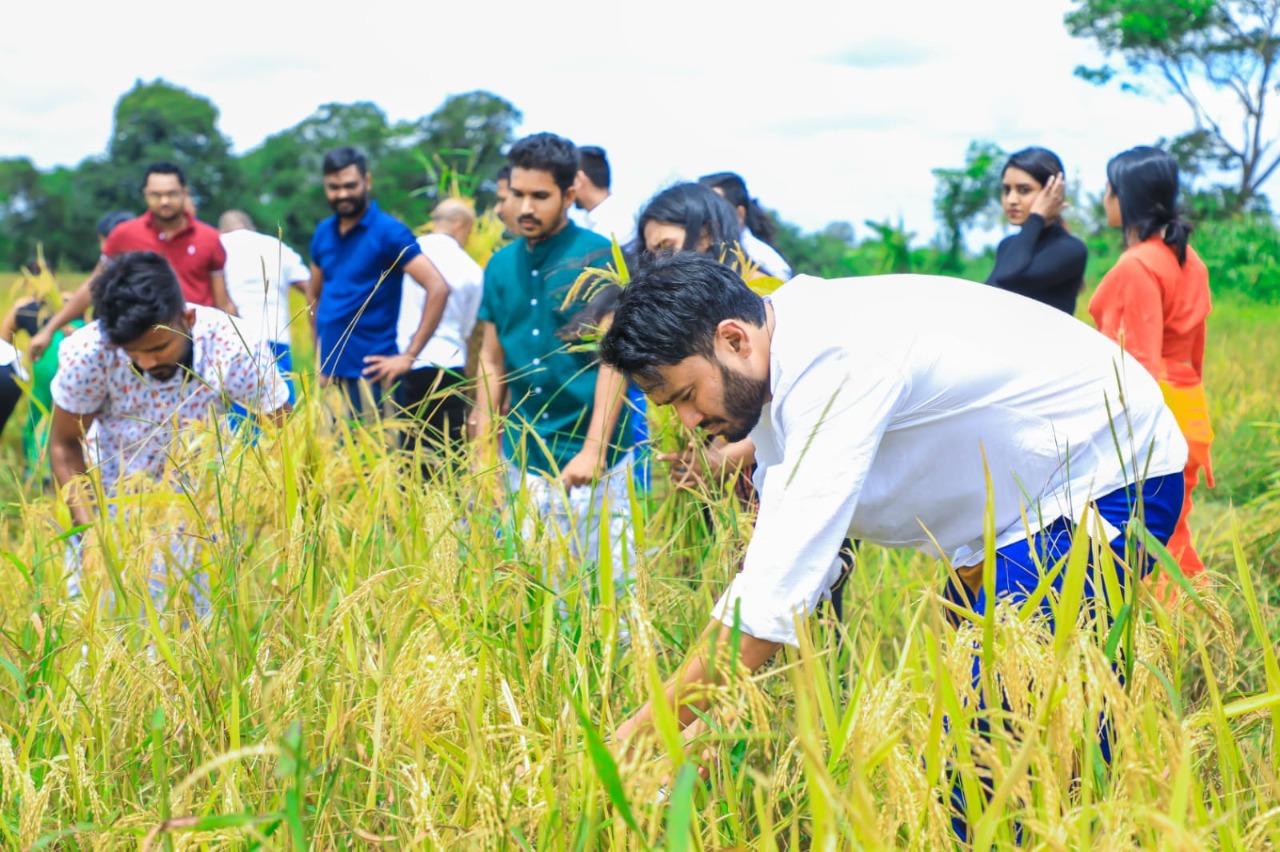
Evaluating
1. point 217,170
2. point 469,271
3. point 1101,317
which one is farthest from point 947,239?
point 217,170

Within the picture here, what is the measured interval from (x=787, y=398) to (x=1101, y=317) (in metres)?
1.75

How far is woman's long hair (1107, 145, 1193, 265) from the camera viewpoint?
120 inches

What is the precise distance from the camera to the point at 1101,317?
308cm

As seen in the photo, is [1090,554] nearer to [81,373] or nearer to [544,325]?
[544,325]

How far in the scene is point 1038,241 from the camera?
3.71 metres

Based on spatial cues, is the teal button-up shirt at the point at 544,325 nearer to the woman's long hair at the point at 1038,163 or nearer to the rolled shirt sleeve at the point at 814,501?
the woman's long hair at the point at 1038,163

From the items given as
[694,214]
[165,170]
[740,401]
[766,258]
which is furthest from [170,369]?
[165,170]

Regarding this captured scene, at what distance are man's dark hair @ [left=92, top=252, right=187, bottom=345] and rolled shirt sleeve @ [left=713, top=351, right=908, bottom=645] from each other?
1731 mm

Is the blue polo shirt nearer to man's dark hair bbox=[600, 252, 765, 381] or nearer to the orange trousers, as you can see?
the orange trousers

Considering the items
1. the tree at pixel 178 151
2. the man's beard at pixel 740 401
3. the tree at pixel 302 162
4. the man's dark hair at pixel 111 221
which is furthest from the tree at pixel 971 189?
the tree at pixel 178 151

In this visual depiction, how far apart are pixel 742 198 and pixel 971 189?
11.5 meters

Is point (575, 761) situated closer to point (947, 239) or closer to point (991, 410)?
point (991, 410)

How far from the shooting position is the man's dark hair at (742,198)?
423 centimetres

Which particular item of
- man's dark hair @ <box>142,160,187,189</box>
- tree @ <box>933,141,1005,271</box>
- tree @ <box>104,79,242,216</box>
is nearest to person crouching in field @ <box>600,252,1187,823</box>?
man's dark hair @ <box>142,160,187,189</box>
